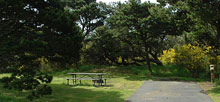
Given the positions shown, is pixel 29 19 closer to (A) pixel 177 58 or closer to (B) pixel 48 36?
(B) pixel 48 36

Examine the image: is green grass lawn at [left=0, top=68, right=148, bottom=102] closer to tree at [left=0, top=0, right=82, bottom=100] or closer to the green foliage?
tree at [left=0, top=0, right=82, bottom=100]

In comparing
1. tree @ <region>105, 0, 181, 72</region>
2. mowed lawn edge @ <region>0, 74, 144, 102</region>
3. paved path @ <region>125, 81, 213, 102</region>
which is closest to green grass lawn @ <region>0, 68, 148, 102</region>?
mowed lawn edge @ <region>0, 74, 144, 102</region>

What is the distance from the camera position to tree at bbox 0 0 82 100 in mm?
7828

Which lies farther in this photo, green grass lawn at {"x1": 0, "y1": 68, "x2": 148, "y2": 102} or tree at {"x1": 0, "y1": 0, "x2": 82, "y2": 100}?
green grass lawn at {"x1": 0, "y1": 68, "x2": 148, "y2": 102}

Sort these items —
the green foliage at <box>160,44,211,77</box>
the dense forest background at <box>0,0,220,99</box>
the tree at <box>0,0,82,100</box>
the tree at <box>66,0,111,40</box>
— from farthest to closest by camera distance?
1. the tree at <box>66,0,111,40</box>
2. the green foliage at <box>160,44,211,77</box>
3. the dense forest background at <box>0,0,220,99</box>
4. the tree at <box>0,0,82,100</box>

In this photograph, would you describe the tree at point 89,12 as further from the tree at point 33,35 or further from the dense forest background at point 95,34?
the tree at point 33,35

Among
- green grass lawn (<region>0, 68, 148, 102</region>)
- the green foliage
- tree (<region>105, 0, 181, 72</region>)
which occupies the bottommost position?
green grass lawn (<region>0, 68, 148, 102</region>)

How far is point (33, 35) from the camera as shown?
904 cm

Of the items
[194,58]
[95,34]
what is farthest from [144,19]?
[95,34]

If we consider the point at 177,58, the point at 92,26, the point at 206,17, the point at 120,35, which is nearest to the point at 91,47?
the point at 92,26

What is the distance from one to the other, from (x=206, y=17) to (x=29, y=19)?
32.7ft

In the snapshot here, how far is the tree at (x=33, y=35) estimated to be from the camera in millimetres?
7828

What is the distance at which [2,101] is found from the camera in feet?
25.6

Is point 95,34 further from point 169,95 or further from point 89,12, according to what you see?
point 169,95
